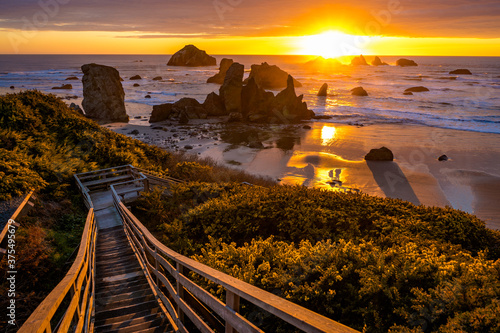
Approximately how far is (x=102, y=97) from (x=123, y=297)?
4344 cm

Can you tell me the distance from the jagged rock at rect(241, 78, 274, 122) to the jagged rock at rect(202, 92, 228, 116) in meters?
3.26

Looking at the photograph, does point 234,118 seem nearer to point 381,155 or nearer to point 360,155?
point 360,155

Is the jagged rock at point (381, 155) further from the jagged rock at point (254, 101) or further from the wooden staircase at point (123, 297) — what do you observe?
the jagged rock at point (254, 101)

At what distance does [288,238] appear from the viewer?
25.7 ft

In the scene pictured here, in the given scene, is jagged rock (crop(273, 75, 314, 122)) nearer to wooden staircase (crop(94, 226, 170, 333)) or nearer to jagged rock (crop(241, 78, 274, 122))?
jagged rock (crop(241, 78, 274, 122))

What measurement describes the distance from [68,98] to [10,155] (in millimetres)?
56467

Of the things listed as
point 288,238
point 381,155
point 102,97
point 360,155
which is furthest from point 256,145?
point 102,97

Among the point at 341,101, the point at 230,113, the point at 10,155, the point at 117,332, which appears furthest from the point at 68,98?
the point at 117,332

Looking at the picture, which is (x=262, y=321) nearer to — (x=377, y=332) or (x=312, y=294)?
(x=312, y=294)

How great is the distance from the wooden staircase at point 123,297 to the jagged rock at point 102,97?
38718 millimetres

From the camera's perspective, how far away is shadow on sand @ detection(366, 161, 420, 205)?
19587 millimetres

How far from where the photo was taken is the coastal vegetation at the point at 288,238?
3.70 metres

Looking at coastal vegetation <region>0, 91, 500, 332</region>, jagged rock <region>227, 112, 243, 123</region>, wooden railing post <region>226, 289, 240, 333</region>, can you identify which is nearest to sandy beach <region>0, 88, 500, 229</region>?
jagged rock <region>227, 112, 243, 123</region>

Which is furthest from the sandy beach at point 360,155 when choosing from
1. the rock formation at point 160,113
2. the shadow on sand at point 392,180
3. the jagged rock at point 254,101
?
the jagged rock at point 254,101
